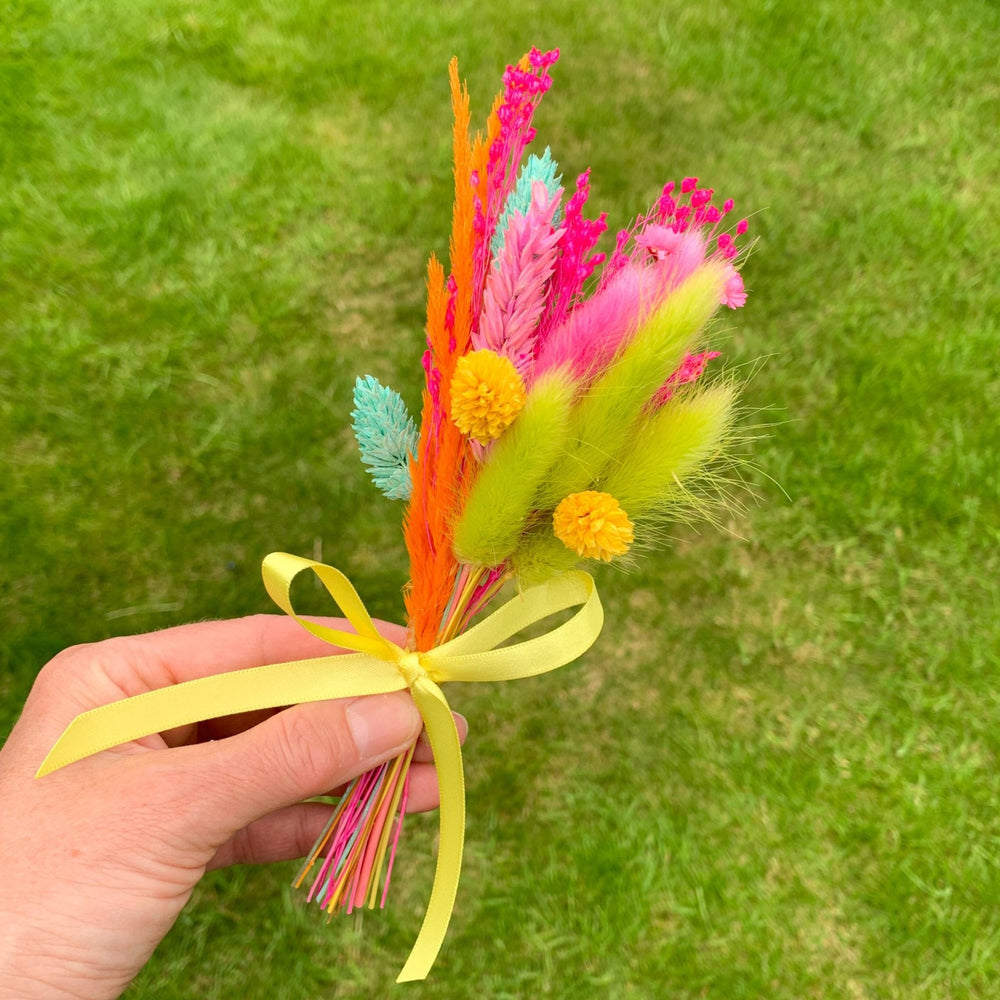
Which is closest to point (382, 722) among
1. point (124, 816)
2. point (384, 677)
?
point (384, 677)

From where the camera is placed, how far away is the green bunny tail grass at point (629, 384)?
70 centimetres

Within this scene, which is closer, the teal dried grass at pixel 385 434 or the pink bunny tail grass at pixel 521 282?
the pink bunny tail grass at pixel 521 282

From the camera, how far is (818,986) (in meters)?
1.39

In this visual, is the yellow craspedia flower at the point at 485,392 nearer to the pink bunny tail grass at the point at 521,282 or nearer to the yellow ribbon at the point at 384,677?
the pink bunny tail grass at the point at 521,282

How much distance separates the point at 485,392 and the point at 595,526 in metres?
0.17

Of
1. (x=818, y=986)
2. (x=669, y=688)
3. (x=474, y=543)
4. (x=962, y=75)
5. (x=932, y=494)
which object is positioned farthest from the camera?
(x=962, y=75)

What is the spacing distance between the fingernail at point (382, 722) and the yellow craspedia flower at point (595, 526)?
1.29ft

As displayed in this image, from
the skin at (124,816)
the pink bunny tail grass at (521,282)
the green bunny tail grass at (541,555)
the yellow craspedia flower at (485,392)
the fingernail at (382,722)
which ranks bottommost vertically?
the skin at (124,816)

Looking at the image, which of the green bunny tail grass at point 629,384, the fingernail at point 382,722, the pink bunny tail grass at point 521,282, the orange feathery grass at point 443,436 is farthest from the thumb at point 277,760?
the pink bunny tail grass at point 521,282

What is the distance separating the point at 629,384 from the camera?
2.39 feet

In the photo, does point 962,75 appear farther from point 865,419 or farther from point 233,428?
point 233,428

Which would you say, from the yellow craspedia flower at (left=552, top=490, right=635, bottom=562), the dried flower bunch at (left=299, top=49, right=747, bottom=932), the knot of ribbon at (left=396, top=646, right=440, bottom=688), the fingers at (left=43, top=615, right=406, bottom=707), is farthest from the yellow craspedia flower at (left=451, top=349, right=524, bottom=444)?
the fingers at (left=43, top=615, right=406, bottom=707)

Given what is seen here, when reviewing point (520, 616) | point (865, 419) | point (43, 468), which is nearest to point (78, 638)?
point (43, 468)

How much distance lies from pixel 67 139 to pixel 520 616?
1.79 meters
